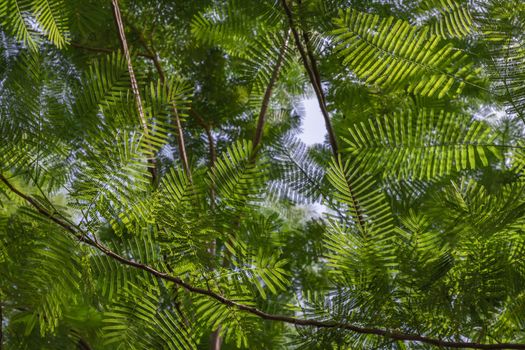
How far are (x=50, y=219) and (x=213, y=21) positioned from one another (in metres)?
0.55

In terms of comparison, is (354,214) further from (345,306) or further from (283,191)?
(283,191)

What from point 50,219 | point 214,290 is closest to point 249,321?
point 214,290

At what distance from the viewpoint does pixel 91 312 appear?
60 centimetres

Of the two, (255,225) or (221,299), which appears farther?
(255,225)

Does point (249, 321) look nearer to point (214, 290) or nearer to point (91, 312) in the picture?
point (214, 290)

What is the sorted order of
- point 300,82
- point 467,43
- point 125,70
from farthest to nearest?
1. point 300,82
2. point 467,43
3. point 125,70

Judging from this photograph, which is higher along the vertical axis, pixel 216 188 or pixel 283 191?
pixel 283 191

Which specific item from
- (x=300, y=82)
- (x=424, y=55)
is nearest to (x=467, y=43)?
(x=300, y=82)

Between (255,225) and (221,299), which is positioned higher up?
(255,225)

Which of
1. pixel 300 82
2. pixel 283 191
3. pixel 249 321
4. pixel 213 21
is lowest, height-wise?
→ pixel 249 321

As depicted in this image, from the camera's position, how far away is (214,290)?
1.32ft

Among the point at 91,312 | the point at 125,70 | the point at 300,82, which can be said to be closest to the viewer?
the point at 125,70

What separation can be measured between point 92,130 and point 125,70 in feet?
0.22

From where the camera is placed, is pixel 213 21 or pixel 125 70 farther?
pixel 213 21
